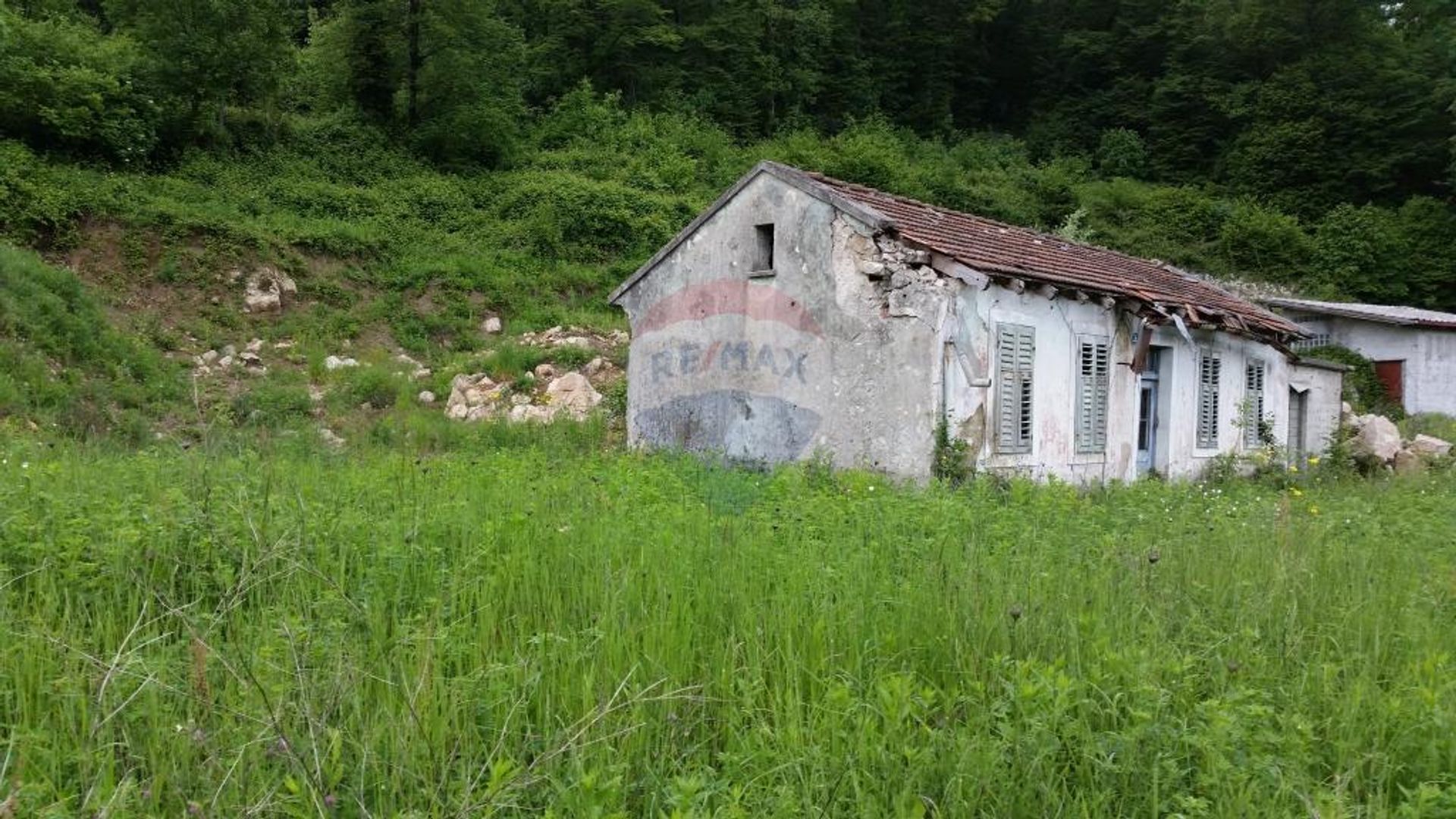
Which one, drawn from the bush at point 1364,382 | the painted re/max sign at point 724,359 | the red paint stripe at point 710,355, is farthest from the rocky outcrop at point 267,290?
the bush at point 1364,382

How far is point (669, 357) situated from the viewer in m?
15.0

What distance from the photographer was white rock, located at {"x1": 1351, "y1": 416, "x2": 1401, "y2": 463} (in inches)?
683

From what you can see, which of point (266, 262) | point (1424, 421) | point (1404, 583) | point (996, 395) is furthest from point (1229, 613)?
point (1424, 421)

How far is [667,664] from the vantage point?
12.5 ft

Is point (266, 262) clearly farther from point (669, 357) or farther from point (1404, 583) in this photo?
point (1404, 583)

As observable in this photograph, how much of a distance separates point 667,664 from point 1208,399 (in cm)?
1533

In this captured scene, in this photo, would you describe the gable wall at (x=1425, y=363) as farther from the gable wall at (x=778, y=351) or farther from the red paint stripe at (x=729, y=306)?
the red paint stripe at (x=729, y=306)

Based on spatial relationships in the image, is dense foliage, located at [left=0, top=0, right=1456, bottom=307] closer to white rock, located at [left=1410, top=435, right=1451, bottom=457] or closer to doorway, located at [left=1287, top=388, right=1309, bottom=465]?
doorway, located at [left=1287, top=388, right=1309, bottom=465]

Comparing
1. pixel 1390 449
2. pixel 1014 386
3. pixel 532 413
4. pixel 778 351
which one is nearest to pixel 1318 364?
pixel 1390 449

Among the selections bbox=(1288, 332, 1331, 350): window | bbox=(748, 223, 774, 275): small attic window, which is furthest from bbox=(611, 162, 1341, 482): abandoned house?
bbox=(1288, 332, 1331, 350): window

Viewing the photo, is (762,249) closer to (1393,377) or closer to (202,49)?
(202,49)

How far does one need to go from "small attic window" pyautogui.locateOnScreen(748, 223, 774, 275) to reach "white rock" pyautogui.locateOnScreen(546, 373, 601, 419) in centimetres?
543

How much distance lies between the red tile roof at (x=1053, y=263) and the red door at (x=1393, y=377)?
1109 cm

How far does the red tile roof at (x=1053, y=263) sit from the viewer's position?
1269 centimetres
